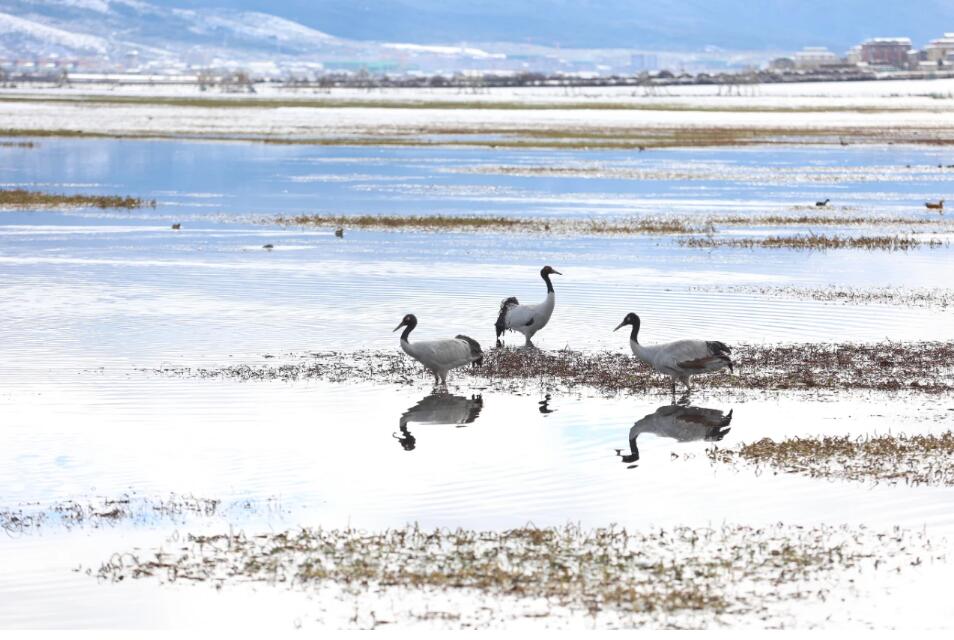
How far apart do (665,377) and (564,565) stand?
26.8 ft

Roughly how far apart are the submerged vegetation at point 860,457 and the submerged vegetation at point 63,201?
33428 mm

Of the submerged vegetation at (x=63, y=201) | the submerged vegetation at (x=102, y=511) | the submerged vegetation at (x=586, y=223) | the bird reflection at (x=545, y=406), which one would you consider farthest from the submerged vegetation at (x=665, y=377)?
the submerged vegetation at (x=63, y=201)

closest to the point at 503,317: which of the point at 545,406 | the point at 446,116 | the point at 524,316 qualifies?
the point at 524,316

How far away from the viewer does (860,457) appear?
14.7 m

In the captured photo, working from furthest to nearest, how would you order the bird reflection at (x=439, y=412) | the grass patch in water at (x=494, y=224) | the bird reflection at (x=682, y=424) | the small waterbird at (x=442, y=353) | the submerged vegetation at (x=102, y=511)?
→ the grass patch in water at (x=494, y=224) → the small waterbird at (x=442, y=353) → the bird reflection at (x=439, y=412) → the bird reflection at (x=682, y=424) → the submerged vegetation at (x=102, y=511)

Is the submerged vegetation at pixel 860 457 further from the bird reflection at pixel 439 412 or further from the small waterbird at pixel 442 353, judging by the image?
the small waterbird at pixel 442 353

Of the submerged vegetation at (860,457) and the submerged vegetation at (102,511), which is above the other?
the submerged vegetation at (860,457)

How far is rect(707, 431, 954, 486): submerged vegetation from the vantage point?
14.1 meters

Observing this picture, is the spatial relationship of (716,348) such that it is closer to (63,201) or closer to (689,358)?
(689,358)

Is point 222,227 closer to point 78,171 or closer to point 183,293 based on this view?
point 183,293

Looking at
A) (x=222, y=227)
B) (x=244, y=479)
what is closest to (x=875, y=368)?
(x=244, y=479)

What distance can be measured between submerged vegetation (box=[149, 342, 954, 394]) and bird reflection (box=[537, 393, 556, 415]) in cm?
79

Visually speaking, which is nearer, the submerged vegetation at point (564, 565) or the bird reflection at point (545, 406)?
the submerged vegetation at point (564, 565)

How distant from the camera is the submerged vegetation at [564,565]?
10.5 m
